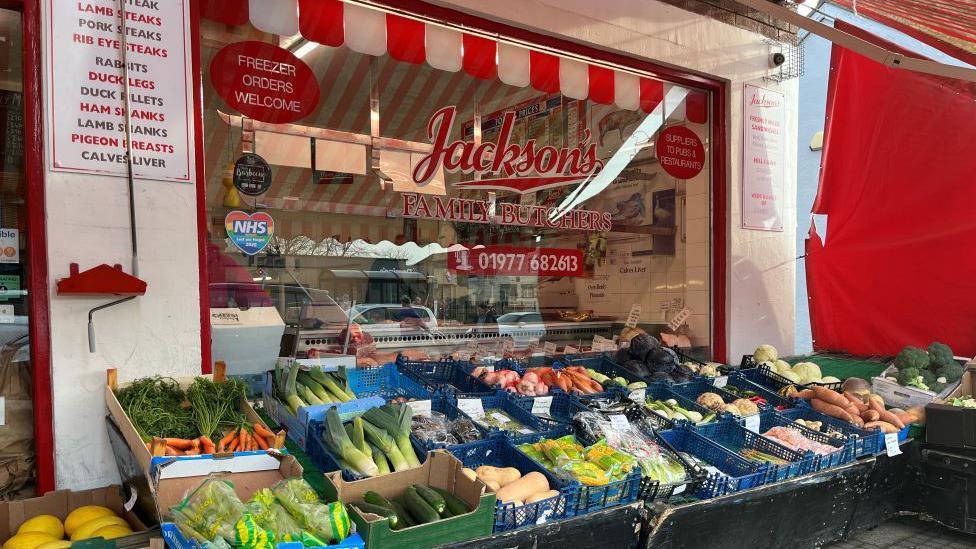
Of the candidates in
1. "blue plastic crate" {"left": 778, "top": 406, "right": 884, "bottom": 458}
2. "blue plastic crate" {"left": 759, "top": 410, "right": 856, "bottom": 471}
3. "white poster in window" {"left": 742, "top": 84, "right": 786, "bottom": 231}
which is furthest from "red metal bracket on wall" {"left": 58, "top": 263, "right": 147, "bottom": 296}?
"white poster in window" {"left": 742, "top": 84, "right": 786, "bottom": 231}

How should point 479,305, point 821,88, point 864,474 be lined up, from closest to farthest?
point 864,474
point 479,305
point 821,88

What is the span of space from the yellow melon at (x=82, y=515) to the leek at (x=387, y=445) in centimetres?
117

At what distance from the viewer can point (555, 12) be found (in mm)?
5180

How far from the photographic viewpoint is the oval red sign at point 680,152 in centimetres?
641

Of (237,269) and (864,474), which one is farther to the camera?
(237,269)

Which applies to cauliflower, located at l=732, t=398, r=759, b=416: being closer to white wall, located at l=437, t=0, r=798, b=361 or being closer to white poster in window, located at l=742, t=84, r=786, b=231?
white wall, located at l=437, t=0, r=798, b=361

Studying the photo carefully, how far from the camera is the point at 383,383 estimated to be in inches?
172

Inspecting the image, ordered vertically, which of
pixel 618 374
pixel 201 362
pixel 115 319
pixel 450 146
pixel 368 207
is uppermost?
pixel 450 146

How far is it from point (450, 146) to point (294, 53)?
155cm

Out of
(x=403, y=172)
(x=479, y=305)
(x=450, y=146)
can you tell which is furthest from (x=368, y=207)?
(x=479, y=305)

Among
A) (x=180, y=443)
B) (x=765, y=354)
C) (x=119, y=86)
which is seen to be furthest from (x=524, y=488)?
(x=765, y=354)

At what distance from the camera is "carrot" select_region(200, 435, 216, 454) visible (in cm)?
286

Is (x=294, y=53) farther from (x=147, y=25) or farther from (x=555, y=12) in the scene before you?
(x=555, y=12)

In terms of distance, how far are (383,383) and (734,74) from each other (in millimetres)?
4538
